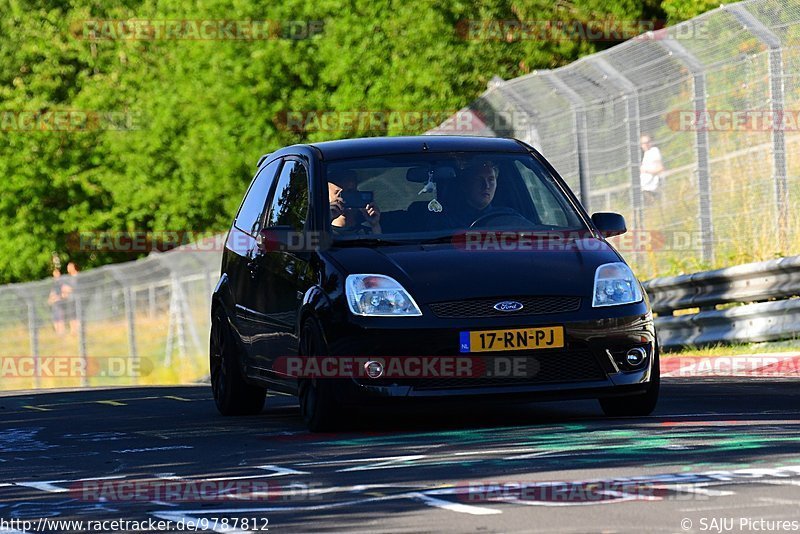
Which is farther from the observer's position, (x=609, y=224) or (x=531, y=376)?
(x=609, y=224)

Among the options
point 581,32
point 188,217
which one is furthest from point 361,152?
point 188,217

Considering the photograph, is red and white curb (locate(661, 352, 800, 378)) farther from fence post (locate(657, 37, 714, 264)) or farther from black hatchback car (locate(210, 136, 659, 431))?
black hatchback car (locate(210, 136, 659, 431))

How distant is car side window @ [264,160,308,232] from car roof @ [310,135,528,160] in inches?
8.7

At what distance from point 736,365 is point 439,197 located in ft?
17.6

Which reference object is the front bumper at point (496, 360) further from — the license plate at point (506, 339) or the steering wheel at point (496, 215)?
the steering wheel at point (496, 215)

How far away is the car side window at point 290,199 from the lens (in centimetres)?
1169

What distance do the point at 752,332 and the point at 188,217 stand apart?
39919mm

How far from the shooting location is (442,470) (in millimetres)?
8398

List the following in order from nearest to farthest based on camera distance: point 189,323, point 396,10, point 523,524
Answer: point 523,524, point 189,323, point 396,10

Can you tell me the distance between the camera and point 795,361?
1537 centimetres

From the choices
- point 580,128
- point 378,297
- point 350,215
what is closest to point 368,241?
point 350,215

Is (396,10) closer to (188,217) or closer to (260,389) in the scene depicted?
(188,217)

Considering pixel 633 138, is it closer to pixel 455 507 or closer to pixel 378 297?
pixel 378 297

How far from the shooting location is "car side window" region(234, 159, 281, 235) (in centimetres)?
1282
